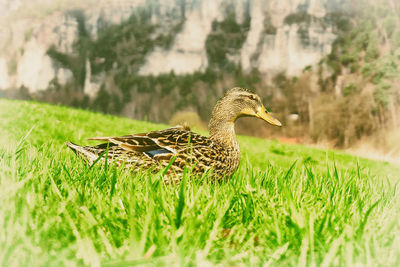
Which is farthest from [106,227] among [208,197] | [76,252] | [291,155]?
[291,155]

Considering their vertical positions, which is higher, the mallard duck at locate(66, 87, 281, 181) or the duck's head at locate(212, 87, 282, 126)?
the duck's head at locate(212, 87, 282, 126)

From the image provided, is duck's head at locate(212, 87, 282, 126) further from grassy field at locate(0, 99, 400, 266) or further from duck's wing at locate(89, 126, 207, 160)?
grassy field at locate(0, 99, 400, 266)

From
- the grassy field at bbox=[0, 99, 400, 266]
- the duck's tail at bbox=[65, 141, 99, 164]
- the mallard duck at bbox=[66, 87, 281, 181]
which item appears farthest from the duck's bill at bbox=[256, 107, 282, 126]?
the duck's tail at bbox=[65, 141, 99, 164]

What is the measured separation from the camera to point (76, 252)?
178cm

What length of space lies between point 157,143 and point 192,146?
34cm

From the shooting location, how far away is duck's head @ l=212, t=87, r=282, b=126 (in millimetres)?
4219

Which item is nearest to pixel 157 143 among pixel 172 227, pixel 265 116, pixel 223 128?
pixel 223 128

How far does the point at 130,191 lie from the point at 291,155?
9.65 m

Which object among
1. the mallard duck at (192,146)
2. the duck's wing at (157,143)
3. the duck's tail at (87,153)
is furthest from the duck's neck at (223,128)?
the duck's tail at (87,153)

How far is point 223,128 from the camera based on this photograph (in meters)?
4.18

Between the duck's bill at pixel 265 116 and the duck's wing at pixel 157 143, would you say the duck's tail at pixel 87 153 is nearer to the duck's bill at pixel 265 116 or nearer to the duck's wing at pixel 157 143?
the duck's wing at pixel 157 143

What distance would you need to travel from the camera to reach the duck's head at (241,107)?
4.22 meters

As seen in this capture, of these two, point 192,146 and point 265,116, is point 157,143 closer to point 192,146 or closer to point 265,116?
point 192,146

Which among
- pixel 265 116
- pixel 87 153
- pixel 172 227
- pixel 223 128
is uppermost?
pixel 265 116
